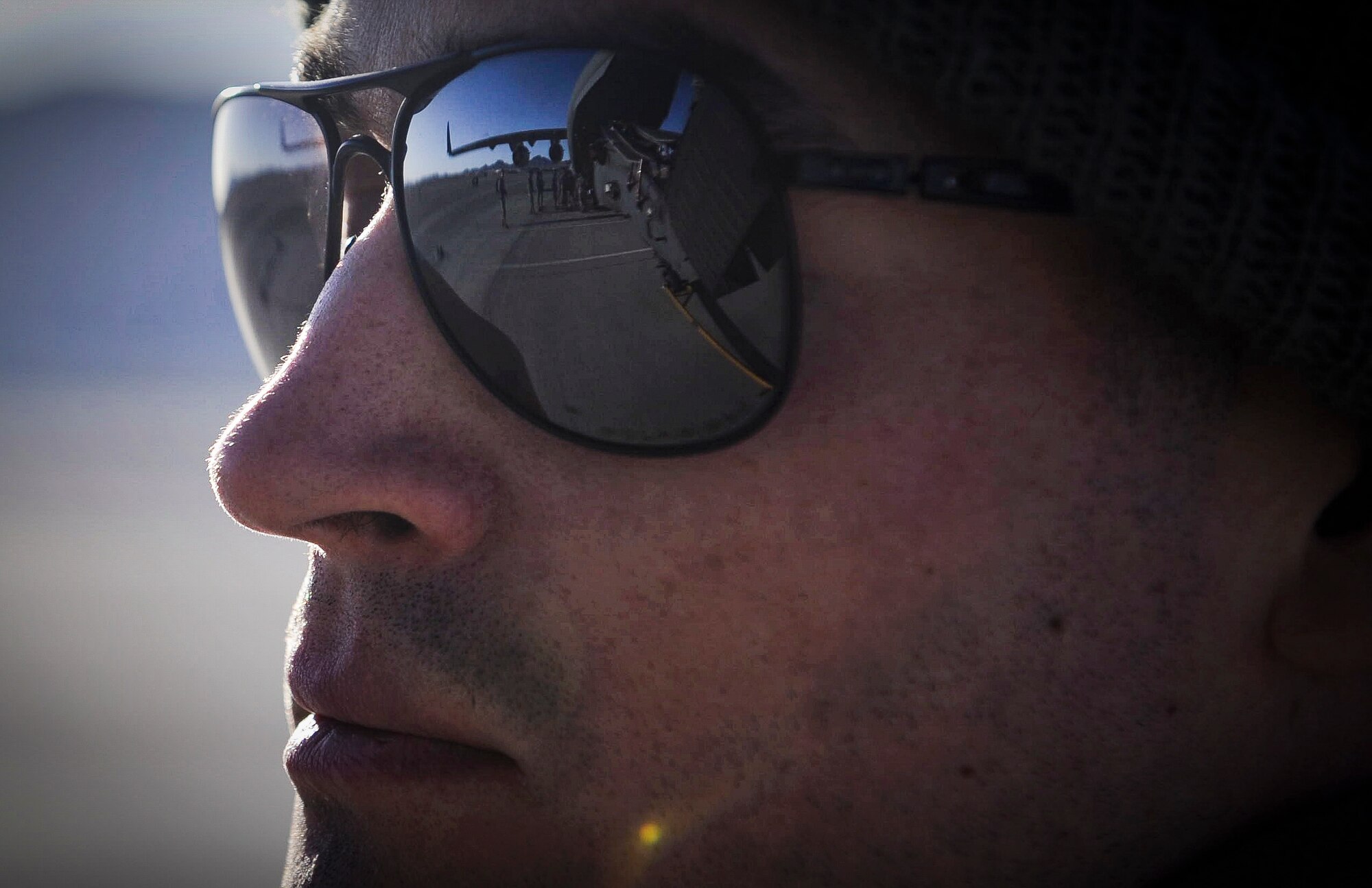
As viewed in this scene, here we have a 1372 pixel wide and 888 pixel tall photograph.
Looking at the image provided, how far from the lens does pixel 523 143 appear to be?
3.87ft

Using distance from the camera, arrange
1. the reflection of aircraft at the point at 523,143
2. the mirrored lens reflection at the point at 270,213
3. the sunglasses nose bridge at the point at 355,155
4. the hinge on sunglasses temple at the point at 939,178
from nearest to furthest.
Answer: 1. the hinge on sunglasses temple at the point at 939,178
2. the reflection of aircraft at the point at 523,143
3. the sunglasses nose bridge at the point at 355,155
4. the mirrored lens reflection at the point at 270,213

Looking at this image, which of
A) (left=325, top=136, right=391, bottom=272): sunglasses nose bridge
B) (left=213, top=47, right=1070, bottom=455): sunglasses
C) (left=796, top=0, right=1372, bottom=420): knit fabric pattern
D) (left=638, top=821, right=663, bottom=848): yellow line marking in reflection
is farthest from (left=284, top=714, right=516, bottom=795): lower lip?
(left=796, top=0, right=1372, bottom=420): knit fabric pattern

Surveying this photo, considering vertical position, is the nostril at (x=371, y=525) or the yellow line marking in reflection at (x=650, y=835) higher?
the nostril at (x=371, y=525)

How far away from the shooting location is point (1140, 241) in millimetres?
977

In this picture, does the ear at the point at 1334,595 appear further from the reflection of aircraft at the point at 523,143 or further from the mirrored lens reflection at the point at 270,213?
the mirrored lens reflection at the point at 270,213

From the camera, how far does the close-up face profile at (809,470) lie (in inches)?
42.4

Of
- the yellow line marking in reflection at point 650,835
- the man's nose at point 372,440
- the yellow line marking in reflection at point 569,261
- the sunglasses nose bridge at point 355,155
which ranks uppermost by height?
the sunglasses nose bridge at point 355,155

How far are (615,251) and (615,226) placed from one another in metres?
0.03

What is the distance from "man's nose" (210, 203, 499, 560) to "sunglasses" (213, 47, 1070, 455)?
6 centimetres

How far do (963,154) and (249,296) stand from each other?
1387mm

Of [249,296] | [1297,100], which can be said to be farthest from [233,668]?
[1297,100]

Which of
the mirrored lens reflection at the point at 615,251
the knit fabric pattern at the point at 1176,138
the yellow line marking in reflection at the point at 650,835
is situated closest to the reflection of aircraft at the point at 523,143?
the mirrored lens reflection at the point at 615,251

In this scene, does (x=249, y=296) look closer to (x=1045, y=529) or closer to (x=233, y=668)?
(x=1045, y=529)

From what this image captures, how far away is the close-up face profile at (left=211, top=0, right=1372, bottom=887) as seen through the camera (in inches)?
42.4
